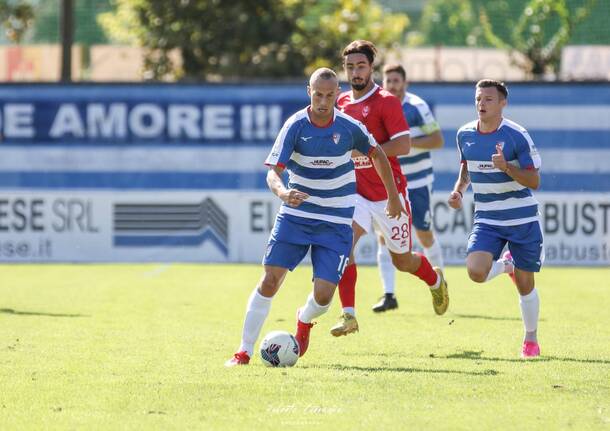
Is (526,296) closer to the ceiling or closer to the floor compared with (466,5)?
closer to the floor

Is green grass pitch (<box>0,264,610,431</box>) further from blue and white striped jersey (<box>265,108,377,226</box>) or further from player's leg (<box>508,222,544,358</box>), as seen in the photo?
blue and white striped jersey (<box>265,108,377,226</box>)

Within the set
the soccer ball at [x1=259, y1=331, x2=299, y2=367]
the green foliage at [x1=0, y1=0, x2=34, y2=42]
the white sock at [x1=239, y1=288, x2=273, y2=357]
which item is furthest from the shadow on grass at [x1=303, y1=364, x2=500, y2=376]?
the green foliage at [x1=0, y1=0, x2=34, y2=42]

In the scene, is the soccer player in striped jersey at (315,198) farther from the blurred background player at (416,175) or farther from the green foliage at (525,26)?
the green foliage at (525,26)

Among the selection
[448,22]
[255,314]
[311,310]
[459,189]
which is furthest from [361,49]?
[448,22]

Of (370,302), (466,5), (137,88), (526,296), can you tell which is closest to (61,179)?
(137,88)

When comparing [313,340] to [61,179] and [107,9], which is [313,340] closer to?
[61,179]

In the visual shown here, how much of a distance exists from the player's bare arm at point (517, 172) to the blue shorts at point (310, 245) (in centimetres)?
124

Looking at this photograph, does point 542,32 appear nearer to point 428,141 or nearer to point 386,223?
point 428,141

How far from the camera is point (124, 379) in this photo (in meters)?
8.66

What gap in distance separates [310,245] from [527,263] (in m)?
1.73

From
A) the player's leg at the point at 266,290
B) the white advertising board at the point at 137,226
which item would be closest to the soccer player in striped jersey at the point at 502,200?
the player's leg at the point at 266,290

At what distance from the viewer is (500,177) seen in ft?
33.6

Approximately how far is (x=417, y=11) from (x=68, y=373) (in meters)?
28.1

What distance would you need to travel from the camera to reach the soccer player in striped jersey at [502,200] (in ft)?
33.1
